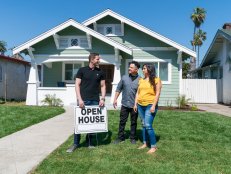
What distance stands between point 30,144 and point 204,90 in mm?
17615

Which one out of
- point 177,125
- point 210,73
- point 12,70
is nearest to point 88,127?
point 177,125

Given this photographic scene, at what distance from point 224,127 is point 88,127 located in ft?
15.8

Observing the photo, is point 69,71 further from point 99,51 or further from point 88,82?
point 88,82

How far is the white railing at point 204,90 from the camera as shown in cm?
2211

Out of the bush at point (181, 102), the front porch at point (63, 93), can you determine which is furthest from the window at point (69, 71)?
the bush at point (181, 102)

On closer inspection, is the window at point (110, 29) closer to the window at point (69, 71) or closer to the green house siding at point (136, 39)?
the green house siding at point (136, 39)

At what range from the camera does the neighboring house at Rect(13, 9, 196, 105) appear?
16203mm

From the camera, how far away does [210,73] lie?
25.4 meters

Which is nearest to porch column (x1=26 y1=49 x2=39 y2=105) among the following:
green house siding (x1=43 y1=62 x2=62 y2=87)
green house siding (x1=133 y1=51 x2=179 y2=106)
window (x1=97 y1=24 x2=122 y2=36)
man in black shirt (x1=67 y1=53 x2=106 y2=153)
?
green house siding (x1=43 y1=62 x2=62 y2=87)

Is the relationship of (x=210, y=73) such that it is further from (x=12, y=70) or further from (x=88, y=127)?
(x=88, y=127)

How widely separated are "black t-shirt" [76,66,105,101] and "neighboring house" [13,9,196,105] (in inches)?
381

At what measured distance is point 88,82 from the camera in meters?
6.23

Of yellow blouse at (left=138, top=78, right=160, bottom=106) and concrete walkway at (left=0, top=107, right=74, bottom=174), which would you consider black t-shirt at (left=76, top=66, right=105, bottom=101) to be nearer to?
yellow blouse at (left=138, top=78, right=160, bottom=106)

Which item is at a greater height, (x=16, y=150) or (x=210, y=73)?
(x=210, y=73)
